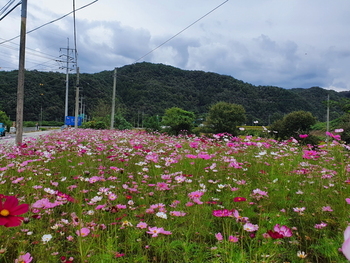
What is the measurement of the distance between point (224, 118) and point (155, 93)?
31.3m

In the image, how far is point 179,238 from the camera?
4.75 feet

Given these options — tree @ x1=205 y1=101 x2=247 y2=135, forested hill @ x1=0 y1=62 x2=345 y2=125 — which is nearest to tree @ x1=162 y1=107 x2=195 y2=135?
tree @ x1=205 y1=101 x2=247 y2=135

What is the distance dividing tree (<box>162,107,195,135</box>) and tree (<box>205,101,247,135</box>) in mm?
1794

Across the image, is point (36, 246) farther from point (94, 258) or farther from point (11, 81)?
point (11, 81)

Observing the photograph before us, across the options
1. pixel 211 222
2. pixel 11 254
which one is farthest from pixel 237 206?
pixel 11 254

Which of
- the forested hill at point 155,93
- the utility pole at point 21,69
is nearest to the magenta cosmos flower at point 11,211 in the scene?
the utility pole at point 21,69

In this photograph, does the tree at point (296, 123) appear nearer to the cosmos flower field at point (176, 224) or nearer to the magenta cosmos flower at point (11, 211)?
the cosmos flower field at point (176, 224)

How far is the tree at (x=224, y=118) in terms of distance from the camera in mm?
17125

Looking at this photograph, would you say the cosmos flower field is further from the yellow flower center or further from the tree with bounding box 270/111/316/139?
the tree with bounding box 270/111/316/139

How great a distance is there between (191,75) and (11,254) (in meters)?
55.7

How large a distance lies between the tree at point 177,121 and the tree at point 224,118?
1.79 m

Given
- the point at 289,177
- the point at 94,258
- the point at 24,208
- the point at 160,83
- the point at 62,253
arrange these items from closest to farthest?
1. the point at 24,208
2. the point at 94,258
3. the point at 62,253
4. the point at 289,177
5. the point at 160,83

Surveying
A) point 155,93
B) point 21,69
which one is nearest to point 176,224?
point 21,69

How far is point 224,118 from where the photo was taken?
680 inches
